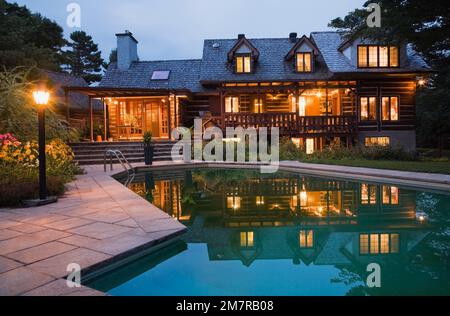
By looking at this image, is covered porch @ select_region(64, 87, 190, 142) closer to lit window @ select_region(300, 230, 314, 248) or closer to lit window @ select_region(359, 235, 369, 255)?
lit window @ select_region(300, 230, 314, 248)

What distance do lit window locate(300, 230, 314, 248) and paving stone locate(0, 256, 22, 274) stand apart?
364 centimetres

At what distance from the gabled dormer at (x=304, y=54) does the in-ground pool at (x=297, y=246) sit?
1404 centimetres

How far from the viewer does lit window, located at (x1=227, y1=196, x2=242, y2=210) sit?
303 inches

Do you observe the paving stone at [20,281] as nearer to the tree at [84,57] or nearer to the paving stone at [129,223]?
the paving stone at [129,223]

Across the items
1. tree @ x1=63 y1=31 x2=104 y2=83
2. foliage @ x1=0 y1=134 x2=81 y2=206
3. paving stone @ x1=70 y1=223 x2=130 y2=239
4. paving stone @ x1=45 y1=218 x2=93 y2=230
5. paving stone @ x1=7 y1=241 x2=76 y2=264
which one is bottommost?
paving stone @ x1=7 y1=241 x2=76 y2=264

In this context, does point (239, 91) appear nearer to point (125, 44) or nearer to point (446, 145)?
point (125, 44)

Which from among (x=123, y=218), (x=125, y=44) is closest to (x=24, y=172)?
(x=123, y=218)

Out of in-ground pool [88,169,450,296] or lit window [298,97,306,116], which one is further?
lit window [298,97,306,116]

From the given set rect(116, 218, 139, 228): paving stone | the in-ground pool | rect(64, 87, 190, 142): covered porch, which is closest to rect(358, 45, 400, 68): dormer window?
rect(64, 87, 190, 142): covered porch

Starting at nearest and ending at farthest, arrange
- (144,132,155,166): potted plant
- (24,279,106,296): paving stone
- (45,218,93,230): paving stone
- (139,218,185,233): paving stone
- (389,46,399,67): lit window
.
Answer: (24,279,106,296): paving stone
(139,218,185,233): paving stone
(45,218,93,230): paving stone
(144,132,155,166): potted plant
(389,46,399,67): lit window

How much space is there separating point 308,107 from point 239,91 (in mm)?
5493

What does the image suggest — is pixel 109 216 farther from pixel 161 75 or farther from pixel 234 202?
pixel 161 75

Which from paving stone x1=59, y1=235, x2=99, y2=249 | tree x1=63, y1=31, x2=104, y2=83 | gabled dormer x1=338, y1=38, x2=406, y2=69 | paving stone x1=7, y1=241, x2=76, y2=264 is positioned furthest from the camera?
tree x1=63, y1=31, x2=104, y2=83
